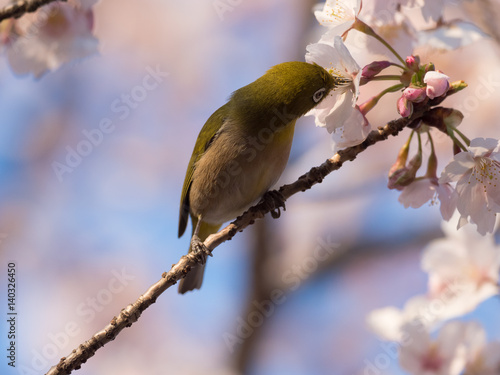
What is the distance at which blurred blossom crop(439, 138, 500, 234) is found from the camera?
1.29 m

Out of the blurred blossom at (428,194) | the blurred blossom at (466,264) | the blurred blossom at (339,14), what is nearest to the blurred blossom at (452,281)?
the blurred blossom at (466,264)

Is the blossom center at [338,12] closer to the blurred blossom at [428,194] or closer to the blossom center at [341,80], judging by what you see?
the blossom center at [341,80]

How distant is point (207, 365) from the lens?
14.9ft

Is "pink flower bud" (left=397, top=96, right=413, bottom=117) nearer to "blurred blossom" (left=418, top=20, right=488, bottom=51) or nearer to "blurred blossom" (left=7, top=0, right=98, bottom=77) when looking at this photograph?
"blurred blossom" (left=418, top=20, right=488, bottom=51)

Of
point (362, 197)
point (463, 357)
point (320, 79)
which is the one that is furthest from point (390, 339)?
point (362, 197)

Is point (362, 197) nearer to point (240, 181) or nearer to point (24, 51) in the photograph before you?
point (240, 181)

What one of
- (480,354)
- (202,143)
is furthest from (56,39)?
(480,354)

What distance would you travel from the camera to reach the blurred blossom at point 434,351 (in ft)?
6.37

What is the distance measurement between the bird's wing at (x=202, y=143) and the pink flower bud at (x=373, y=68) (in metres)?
1.12

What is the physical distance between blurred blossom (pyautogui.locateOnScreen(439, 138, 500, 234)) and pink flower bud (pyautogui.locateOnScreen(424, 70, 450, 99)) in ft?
0.53

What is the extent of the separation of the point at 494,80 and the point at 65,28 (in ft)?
7.26

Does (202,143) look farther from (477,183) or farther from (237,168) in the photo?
(477,183)

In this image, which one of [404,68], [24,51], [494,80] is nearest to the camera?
[404,68]

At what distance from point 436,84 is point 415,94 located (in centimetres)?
6
